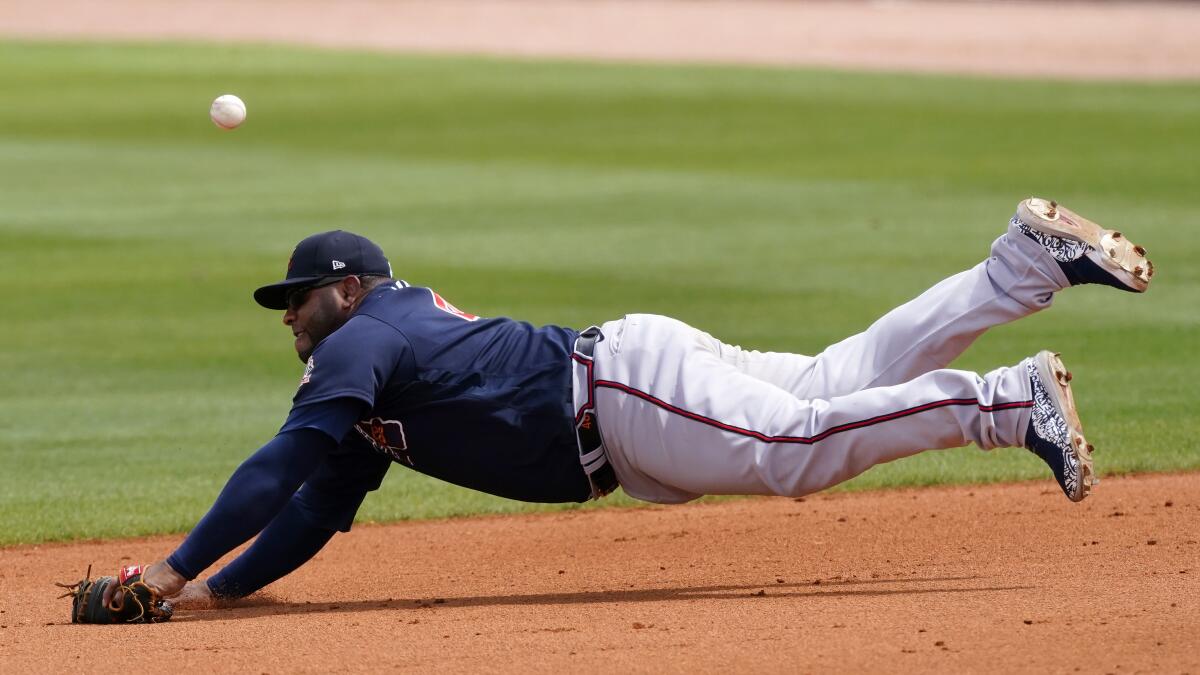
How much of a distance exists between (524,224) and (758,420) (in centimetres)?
986

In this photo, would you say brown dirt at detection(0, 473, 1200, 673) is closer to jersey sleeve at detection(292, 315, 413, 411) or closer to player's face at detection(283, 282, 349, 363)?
jersey sleeve at detection(292, 315, 413, 411)

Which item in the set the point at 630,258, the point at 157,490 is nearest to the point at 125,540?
the point at 157,490

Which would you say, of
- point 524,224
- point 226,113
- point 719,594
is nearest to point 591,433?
point 719,594

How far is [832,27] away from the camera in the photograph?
1602 inches

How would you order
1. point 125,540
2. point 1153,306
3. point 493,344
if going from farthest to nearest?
point 1153,306 < point 125,540 < point 493,344

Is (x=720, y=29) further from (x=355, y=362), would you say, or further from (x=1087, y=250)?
(x=355, y=362)

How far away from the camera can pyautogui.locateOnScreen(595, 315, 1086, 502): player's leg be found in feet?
16.5

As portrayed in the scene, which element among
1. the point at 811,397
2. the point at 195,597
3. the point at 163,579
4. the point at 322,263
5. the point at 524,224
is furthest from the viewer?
the point at 524,224

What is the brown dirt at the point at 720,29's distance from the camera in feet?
112

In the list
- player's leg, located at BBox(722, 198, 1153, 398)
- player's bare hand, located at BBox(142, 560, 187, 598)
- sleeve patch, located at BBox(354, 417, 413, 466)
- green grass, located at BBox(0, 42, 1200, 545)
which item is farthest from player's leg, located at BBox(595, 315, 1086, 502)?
green grass, located at BBox(0, 42, 1200, 545)

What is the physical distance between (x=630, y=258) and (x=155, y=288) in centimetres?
337

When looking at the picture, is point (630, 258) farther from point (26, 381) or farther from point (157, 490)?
point (157, 490)

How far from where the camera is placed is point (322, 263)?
5320 millimetres

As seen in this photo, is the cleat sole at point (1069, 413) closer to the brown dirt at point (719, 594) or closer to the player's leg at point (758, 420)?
the player's leg at point (758, 420)
